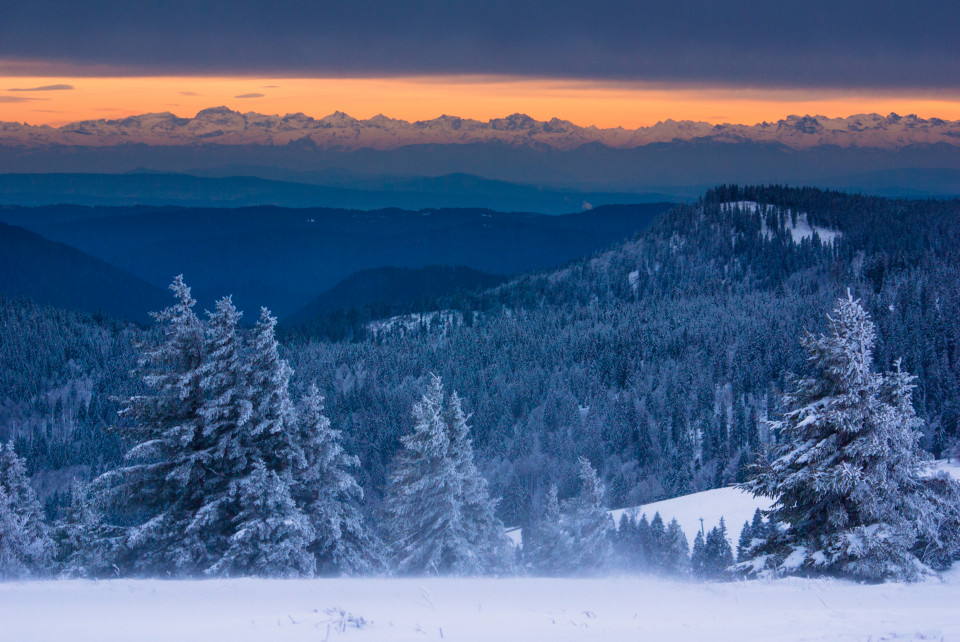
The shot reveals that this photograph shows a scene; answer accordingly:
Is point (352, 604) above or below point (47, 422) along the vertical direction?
above

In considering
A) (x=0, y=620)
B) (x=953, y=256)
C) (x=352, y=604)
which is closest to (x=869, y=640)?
(x=352, y=604)

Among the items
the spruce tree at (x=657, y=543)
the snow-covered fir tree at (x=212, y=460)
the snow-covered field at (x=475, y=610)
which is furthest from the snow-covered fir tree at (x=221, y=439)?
the spruce tree at (x=657, y=543)

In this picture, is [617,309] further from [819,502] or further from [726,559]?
[819,502]

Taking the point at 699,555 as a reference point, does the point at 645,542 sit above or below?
below

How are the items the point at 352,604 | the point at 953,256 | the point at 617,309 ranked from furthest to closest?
the point at 617,309
the point at 953,256
the point at 352,604

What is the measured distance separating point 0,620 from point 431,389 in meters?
18.0

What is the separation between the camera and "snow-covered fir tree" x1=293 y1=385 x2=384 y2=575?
19.0 meters

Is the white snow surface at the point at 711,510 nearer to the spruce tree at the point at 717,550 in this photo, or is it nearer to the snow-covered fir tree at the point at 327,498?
the spruce tree at the point at 717,550

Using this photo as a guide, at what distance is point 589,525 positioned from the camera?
3578 centimetres

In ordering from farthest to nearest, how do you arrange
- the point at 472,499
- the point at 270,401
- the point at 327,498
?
the point at 472,499 < the point at 327,498 < the point at 270,401

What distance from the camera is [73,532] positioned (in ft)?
112

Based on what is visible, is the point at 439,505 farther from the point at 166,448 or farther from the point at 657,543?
the point at 657,543

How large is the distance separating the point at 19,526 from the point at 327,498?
16.9 m

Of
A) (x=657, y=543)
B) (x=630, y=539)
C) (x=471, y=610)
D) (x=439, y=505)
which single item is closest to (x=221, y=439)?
(x=471, y=610)
